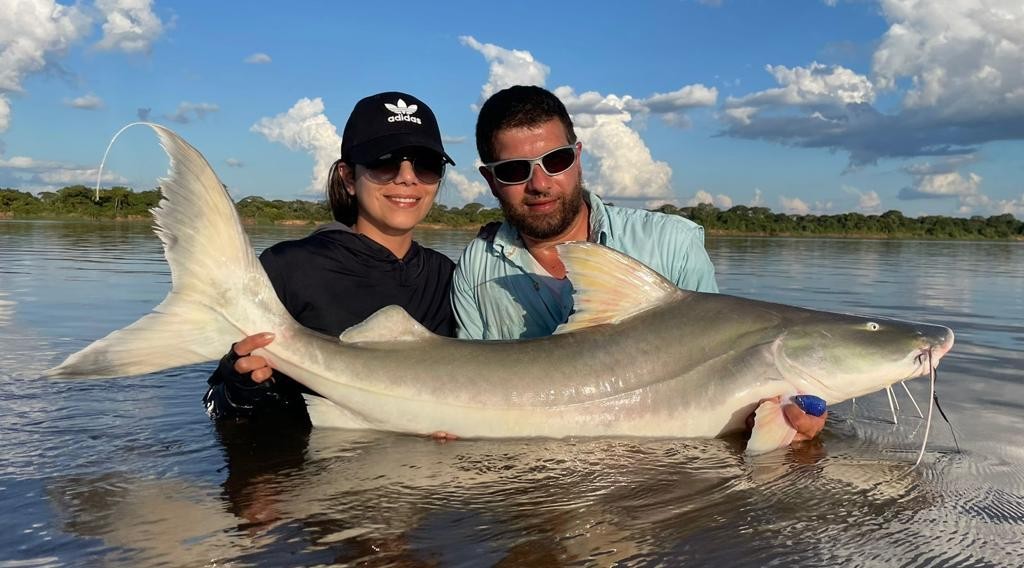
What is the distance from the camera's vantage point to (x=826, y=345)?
3369mm

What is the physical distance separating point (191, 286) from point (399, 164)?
1.42 meters

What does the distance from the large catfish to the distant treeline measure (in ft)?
158

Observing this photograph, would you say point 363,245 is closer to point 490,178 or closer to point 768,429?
point 490,178

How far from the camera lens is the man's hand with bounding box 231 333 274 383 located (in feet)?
10.6

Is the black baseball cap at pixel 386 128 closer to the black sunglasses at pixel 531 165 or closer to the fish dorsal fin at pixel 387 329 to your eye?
the black sunglasses at pixel 531 165

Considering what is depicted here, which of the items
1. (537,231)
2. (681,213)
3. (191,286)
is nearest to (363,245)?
(537,231)

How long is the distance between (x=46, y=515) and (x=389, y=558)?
4.31ft

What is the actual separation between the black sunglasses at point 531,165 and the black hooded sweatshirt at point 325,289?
80 centimetres

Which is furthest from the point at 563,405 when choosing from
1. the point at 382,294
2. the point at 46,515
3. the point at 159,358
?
the point at 46,515

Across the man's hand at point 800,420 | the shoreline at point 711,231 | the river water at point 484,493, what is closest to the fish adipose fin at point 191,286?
the river water at point 484,493

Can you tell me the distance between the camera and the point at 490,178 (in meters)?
4.43

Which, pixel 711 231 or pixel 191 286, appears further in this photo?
pixel 711 231

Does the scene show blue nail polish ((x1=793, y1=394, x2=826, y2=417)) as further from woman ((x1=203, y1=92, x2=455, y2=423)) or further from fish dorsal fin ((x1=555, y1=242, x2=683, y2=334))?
woman ((x1=203, y1=92, x2=455, y2=423))

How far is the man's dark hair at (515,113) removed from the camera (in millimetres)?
4285
